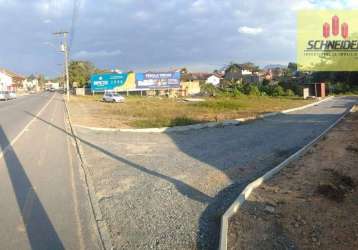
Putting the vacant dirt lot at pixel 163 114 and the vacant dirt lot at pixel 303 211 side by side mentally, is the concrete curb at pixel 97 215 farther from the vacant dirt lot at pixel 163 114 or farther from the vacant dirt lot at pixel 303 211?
the vacant dirt lot at pixel 163 114

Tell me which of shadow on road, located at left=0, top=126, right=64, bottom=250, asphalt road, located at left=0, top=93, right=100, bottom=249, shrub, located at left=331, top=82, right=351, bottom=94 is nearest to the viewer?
shadow on road, located at left=0, top=126, right=64, bottom=250

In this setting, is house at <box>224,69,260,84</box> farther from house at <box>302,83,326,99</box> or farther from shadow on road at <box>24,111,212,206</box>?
shadow on road at <box>24,111,212,206</box>

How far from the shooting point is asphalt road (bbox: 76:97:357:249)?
20.6 feet

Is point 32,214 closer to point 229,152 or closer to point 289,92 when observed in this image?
point 229,152

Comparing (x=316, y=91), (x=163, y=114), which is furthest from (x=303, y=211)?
(x=316, y=91)

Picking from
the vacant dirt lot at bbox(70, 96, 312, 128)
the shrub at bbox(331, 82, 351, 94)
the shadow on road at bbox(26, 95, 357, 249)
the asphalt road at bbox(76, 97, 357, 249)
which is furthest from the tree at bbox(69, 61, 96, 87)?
the asphalt road at bbox(76, 97, 357, 249)

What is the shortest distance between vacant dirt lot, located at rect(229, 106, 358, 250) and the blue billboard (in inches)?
2645

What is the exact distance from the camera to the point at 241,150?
1377 cm

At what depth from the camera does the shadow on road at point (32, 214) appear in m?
5.78

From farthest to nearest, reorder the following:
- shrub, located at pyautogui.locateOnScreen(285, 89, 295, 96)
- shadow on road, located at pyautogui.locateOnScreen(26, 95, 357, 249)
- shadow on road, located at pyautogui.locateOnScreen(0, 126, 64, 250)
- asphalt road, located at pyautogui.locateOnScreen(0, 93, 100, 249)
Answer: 1. shrub, located at pyautogui.locateOnScreen(285, 89, 295, 96)
2. shadow on road, located at pyautogui.locateOnScreen(26, 95, 357, 249)
3. asphalt road, located at pyautogui.locateOnScreen(0, 93, 100, 249)
4. shadow on road, located at pyautogui.locateOnScreen(0, 126, 64, 250)

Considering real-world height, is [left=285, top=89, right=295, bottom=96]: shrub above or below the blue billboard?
below

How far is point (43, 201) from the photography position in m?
7.76

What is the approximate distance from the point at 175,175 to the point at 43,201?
330 cm

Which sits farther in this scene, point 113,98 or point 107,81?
point 107,81
